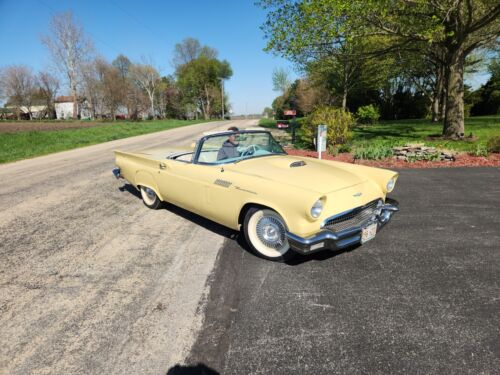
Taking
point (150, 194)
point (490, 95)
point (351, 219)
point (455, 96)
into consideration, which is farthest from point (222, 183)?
point (490, 95)

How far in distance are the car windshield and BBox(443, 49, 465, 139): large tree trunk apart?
10990 millimetres

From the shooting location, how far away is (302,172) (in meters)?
3.64

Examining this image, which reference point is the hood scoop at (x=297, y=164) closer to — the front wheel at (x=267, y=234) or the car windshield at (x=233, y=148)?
the car windshield at (x=233, y=148)

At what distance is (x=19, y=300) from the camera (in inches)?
114

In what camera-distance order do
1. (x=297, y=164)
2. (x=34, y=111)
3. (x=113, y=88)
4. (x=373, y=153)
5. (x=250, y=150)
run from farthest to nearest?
1. (x=34, y=111)
2. (x=113, y=88)
3. (x=373, y=153)
4. (x=250, y=150)
5. (x=297, y=164)

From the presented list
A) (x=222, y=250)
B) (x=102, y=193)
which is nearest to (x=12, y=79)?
(x=102, y=193)

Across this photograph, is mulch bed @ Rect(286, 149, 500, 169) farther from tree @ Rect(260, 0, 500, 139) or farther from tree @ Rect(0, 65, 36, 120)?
tree @ Rect(0, 65, 36, 120)

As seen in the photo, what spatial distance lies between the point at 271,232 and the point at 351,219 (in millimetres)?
925

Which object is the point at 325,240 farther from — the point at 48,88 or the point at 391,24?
the point at 48,88

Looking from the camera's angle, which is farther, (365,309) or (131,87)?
(131,87)

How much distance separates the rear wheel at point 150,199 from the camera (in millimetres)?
5328

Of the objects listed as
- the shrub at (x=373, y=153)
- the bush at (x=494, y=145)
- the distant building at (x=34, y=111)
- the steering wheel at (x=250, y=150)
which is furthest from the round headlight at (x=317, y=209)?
the distant building at (x=34, y=111)

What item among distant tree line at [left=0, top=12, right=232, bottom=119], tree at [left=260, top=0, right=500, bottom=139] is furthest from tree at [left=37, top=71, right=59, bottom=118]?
tree at [left=260, top=0, right=500, bottom=139]

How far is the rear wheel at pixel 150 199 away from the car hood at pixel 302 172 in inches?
81.4
